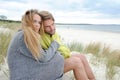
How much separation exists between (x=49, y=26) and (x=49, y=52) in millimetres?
376

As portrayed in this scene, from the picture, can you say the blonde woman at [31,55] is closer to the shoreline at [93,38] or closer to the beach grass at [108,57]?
the beach grass at [108,57]

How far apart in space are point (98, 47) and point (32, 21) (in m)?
3.96

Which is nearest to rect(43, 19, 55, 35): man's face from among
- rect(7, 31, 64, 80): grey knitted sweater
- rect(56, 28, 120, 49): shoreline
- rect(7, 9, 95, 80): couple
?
rect(7, 9, 95, 80): couple

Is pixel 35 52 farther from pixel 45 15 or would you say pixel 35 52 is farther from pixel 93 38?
pixel 93 38

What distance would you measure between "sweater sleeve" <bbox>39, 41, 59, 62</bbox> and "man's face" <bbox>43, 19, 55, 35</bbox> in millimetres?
188

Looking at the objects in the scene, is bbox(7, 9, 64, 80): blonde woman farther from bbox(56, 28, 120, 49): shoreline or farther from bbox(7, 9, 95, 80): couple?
bbox(56, 28, 120, 49): shoreline

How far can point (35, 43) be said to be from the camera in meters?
3.07

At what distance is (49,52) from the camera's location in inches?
128

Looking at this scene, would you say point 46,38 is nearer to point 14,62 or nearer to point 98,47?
point 14,62

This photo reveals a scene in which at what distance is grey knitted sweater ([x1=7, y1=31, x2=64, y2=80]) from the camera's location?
3.15m

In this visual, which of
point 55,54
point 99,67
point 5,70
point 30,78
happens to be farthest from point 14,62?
point 99,67

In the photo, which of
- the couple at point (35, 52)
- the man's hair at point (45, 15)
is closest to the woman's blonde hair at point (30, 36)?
the couple at point (35, 52)

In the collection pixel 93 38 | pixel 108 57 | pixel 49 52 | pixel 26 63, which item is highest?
pixel 49 52

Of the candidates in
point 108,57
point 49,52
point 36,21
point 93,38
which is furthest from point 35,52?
point 93,38
